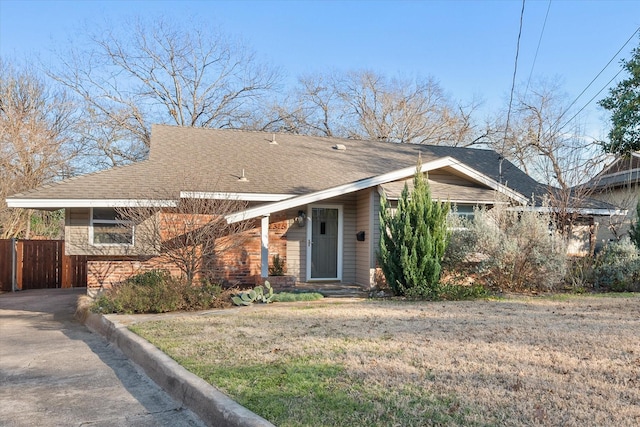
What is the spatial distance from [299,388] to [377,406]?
0.80 meters

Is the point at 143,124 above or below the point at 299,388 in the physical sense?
above

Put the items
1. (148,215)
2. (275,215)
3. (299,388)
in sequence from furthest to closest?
(275,215) < (148,215) < (299,388)

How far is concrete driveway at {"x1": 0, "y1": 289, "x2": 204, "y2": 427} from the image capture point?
14.3 feet

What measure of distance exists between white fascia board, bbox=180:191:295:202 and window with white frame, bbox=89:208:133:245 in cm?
254

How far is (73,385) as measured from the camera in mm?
5371

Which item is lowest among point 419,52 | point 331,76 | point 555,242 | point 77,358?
point 77,358

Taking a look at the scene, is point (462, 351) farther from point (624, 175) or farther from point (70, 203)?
point (624, 175)

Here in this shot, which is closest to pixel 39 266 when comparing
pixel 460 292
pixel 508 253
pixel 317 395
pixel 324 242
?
pixel 324 242

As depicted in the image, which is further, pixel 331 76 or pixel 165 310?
pixel 331 76

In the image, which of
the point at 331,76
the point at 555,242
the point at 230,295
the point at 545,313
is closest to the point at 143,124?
the point at 331,76

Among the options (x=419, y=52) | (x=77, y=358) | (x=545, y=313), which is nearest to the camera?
(x=77, y=358)

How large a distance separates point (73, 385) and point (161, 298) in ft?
13.7

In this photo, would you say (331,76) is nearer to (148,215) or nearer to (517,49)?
(517,49)

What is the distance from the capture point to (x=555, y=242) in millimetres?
12398
